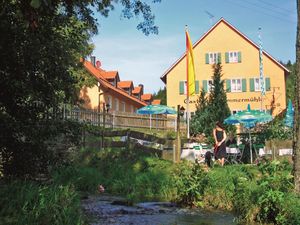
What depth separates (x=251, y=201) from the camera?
8227 millimetres

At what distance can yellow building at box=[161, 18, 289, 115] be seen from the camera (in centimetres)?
4625

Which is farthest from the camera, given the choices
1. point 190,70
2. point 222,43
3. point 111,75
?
point 111,75

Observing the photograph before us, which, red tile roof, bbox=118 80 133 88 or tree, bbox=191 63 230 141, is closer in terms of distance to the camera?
tree, bbox=191 63 230 141

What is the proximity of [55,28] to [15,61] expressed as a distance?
4.29ft

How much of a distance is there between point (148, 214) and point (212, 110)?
21052 mm

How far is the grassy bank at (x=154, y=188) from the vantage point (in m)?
6.74

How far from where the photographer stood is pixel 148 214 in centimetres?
934

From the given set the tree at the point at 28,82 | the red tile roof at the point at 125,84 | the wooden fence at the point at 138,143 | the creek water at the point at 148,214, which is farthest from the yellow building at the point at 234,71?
the tree at the point at 28,82

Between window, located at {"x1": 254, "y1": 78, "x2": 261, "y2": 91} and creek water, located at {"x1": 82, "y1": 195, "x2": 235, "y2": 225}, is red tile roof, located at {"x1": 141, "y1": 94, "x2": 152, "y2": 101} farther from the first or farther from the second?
creek water, located at {"x1": 82, "y1": 195, "x2": 235, "y2": 225}

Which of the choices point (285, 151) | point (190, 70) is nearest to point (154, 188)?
point (285, 151)

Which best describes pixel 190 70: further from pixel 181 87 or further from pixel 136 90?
pixel 136 90

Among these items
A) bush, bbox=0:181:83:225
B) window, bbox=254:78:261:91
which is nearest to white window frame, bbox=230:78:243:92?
window, bbox=254:78:261:91

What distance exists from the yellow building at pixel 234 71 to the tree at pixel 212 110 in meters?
14.4

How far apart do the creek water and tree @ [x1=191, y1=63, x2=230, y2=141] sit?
713 inches
